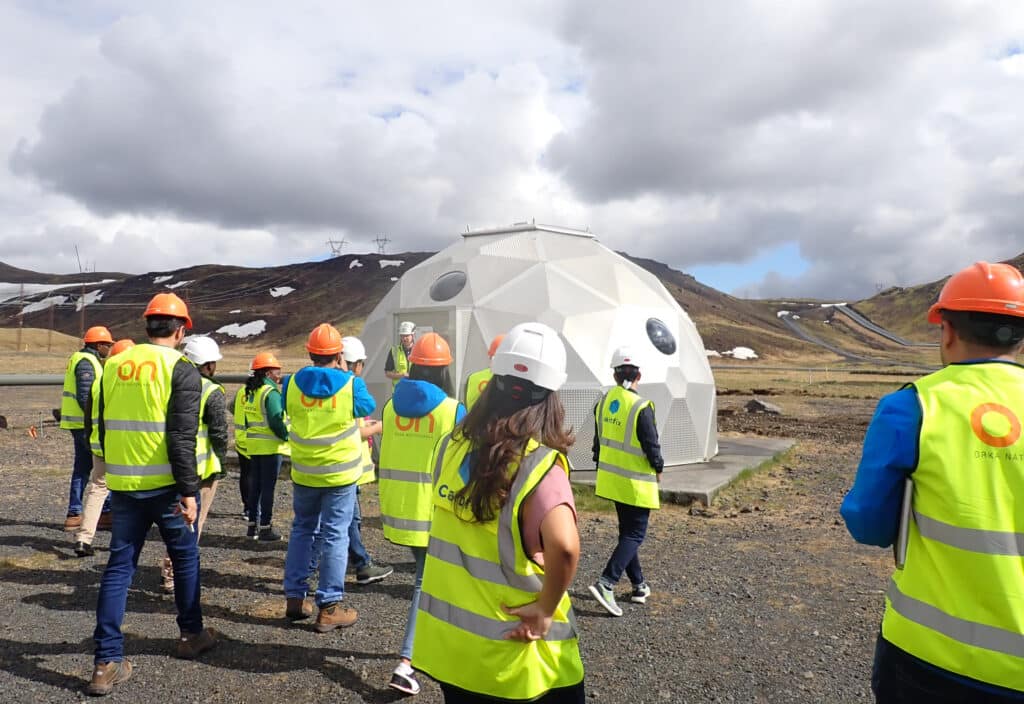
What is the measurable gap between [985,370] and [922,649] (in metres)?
0.91

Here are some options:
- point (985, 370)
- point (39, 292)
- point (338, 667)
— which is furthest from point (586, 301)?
point (39, 292)

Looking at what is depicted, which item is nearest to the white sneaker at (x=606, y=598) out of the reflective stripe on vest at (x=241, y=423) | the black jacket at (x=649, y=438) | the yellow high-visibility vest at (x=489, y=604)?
the black jacket at (x=649, y=438)

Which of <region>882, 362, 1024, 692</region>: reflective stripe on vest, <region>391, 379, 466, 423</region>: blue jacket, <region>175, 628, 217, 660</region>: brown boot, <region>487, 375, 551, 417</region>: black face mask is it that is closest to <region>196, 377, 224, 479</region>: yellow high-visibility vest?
<region>175, 628, 217, 660</region>: brown boot

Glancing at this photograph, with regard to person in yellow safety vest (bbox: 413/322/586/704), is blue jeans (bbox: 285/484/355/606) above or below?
→ below

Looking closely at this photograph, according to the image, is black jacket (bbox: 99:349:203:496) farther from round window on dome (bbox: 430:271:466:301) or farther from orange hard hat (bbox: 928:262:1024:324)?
round window on dome (bbox: 430:271:466:301)

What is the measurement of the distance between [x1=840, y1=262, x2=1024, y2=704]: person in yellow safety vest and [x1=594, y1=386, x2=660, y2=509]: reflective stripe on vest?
10.1 feet

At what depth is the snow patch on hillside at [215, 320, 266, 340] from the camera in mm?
69044

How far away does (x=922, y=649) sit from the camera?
2.06 m

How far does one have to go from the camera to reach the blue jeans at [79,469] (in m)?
7.09

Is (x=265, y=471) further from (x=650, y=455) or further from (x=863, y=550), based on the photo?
(x=863, y=550)

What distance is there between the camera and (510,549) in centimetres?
218

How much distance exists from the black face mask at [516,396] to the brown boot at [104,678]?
11.2ft

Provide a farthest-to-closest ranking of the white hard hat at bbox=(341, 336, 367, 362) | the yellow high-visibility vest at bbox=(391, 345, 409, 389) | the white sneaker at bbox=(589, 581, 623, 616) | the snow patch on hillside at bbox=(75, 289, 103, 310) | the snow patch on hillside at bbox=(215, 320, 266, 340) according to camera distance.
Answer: the snow patch on hillside at bbox=(75, 289, 103, 310), the snow patch on hillside at bbox=(215, 320, 266, 340), the yellow high-visibility vest at bbox=(391, 345, 409, 389), the white hard hat at bbox=(341, 336, 367, 362), the white sneaker at bbox=(589, 581, 623, 616)

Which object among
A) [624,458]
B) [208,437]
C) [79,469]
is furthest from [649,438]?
[79,469]
